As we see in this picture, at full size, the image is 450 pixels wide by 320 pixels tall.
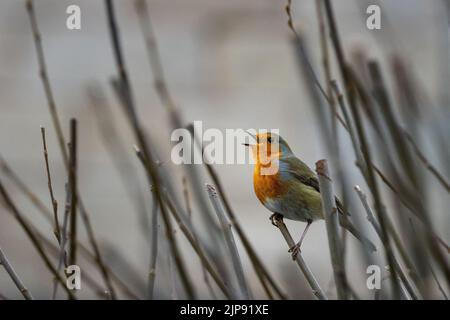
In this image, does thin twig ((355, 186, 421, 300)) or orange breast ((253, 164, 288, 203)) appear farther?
orange breast ((253, 164, 288, 203))

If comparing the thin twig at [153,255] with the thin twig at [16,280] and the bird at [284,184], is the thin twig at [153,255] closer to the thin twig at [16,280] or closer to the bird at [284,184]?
the thin twig at [16,280]

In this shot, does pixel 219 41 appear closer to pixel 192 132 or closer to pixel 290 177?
pixel 290 177

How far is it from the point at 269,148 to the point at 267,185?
0.34 feet

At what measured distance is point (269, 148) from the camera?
1.55 m

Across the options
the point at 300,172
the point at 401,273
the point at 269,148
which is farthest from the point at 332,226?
the point at 300,172

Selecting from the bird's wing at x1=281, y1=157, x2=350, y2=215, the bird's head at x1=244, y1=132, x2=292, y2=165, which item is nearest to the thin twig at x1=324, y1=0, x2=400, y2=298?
the bird's head at x1=244, y1=132, x2=292, y2=165

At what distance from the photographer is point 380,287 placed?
93 cm

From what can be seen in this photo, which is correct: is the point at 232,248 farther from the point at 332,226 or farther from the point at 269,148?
the point at 269,148

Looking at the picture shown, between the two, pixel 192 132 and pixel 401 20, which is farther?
pixel 401 20

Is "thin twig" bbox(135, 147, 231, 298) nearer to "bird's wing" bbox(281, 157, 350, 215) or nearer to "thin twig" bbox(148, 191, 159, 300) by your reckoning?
"thin twig" bbox(148, 191, 159, 300)

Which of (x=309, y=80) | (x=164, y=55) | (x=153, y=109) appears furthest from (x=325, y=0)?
(x=164, y=55)

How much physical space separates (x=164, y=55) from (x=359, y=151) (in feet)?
8.14

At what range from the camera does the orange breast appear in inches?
62.2

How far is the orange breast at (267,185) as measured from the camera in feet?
5.19
